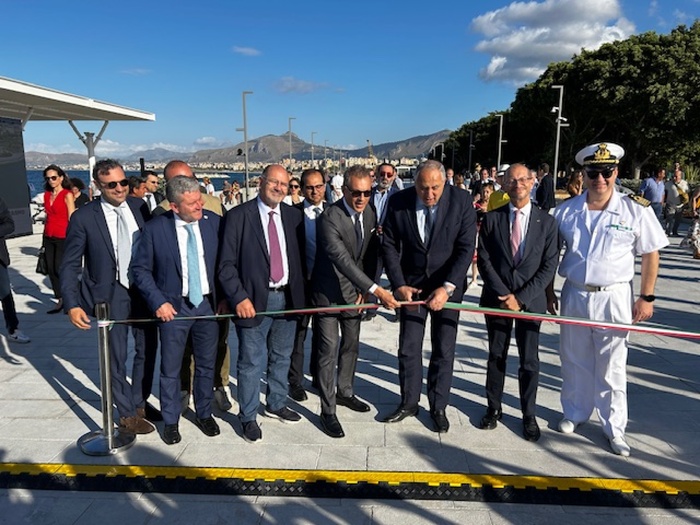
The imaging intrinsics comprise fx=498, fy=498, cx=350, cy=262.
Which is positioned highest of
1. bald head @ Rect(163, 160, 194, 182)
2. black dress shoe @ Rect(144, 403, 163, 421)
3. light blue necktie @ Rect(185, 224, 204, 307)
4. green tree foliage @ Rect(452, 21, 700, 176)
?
green tree foliage @ Rect(452, 21, 700, 176)

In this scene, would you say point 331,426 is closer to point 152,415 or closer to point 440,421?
point 440,421

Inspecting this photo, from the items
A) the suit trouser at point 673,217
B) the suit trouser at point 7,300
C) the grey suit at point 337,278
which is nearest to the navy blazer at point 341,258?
the grey suit at point 337,278

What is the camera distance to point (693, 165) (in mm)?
31062

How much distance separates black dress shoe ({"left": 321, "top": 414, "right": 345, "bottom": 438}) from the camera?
3.88 m

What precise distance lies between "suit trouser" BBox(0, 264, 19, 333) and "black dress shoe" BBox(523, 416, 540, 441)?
5611mm

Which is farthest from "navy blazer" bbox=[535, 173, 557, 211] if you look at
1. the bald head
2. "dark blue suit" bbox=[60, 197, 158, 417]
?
"dark blue suit" bbox=[60, 197, 158, 417]

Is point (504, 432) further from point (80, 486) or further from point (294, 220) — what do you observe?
point (80, 486)

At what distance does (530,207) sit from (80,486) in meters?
3.71

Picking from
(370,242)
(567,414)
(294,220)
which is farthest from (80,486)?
(567,414)

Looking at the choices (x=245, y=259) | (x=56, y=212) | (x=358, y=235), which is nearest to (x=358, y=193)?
(x=358, y=235)

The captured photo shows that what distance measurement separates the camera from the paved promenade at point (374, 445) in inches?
117

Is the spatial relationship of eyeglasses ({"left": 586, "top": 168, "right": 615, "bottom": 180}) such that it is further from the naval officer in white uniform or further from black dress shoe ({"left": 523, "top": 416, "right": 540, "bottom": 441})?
black dress shoe ({"left": 523, "top": 416, "right": 540, "bottom": 441})

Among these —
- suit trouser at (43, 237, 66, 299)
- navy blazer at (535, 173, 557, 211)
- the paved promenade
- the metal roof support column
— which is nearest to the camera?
the paved promenade

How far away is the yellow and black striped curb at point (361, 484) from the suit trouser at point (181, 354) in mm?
515
